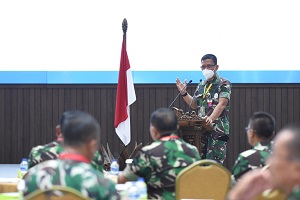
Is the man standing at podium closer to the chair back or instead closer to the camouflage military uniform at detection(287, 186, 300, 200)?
the chair back

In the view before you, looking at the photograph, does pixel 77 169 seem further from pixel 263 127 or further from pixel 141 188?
pixel 263 127

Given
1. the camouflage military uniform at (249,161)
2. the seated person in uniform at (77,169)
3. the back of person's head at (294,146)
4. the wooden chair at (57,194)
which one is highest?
the back of person's head at (294,146)

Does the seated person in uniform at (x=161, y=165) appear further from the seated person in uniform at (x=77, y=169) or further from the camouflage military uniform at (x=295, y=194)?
the camouflage military uniform at (x=295, y=194)

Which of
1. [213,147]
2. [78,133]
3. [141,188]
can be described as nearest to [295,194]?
[78,133]

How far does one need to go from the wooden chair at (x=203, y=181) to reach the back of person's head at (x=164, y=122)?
1.14 ft

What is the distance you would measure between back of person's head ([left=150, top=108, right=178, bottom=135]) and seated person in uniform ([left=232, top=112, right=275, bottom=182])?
1.56ft

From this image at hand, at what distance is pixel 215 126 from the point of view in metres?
7.55

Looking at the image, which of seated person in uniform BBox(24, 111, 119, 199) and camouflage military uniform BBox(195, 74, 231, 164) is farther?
camouflage military uniform BBox(195, 74, 231, 164)

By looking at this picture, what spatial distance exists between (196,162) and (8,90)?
6.53 metres

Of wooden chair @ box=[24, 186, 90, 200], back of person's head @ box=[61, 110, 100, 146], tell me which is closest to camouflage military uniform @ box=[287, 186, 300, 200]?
wooden chair @ box=[24, 186, 90, 200]

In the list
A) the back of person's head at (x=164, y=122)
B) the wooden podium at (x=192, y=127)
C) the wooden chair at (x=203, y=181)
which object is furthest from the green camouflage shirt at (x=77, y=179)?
the wooden podium at (x=192, y=127)

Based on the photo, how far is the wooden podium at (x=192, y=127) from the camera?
7055mm

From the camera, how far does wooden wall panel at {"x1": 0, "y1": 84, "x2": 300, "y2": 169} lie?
9.90 metres
